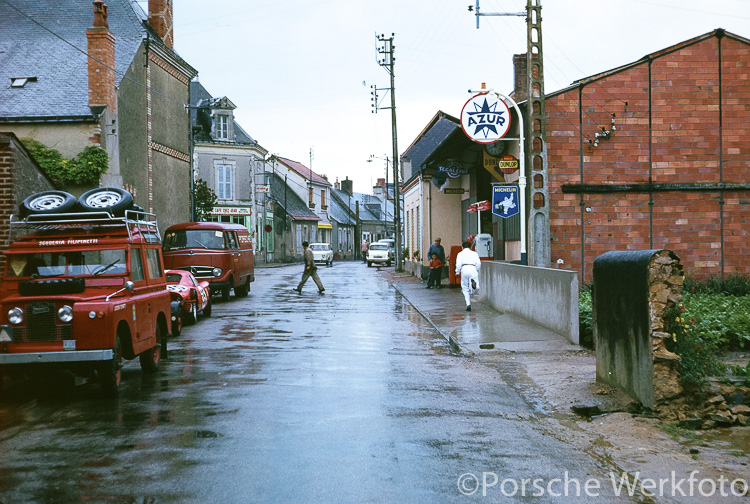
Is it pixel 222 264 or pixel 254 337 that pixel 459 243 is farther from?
pixel 254 337

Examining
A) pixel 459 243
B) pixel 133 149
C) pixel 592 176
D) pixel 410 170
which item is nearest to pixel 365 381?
pixel 592 176

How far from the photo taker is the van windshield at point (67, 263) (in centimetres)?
948

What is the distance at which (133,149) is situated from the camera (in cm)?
2736

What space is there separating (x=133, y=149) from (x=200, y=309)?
1182 cm

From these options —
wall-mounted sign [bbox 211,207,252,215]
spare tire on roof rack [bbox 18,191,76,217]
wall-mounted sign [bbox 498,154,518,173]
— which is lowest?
spare tire on roof rack [bbox 18,191,76,217]

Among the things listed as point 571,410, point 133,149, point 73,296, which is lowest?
point 571,410

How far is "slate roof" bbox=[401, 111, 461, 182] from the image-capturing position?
44709 millimetres

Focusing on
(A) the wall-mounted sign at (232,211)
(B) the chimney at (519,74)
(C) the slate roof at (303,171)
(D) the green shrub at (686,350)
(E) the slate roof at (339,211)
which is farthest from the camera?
(E) the slate roof at (339,211)

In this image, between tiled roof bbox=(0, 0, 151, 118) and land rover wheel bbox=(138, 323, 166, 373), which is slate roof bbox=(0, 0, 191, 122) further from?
land rover wheel bbox=(138, 323, 166, 373)

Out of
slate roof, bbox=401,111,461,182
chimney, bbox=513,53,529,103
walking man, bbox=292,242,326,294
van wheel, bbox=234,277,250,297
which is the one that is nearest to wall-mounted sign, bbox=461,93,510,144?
walking man, bbox=292,242,326,294

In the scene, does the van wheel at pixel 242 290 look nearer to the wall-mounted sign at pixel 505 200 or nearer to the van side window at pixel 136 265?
the wall-mounted sign at pixel 505 200

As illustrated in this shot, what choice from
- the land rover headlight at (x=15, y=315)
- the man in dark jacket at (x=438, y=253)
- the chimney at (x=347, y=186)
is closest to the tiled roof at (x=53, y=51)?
the man in dark jacket at (x=438, y=253)

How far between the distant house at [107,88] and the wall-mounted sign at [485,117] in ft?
38.9

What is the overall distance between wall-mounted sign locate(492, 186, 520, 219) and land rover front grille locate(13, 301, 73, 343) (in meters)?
12.7
